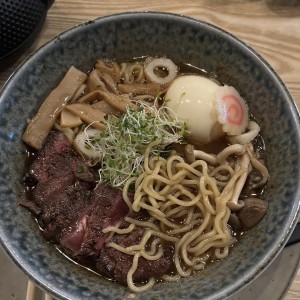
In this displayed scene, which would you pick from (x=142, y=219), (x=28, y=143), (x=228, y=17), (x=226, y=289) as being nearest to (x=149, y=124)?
(x=142, y=219)

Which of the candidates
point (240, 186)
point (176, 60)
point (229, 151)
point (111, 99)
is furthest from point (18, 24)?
point (240, 186)

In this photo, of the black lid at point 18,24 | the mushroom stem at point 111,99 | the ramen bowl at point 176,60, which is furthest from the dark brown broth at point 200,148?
the black lid at point 18,24

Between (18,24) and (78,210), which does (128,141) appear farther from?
(18,24)

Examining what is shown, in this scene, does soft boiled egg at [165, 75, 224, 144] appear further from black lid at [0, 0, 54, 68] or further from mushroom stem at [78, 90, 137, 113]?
black lid at [0, 0, 54, 68]

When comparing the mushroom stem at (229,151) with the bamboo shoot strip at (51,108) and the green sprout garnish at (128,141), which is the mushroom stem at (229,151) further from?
the bamboo shoot strip at (51,108)

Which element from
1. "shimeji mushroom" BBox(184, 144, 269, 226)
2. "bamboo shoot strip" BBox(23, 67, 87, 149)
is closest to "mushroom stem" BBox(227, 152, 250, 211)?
"shimeji mushroom" BBox(184, 144, 269, 226)

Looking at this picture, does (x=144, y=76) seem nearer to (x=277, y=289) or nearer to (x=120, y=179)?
(x=120, y=179)
